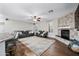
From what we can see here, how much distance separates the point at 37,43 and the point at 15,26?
523 millimetres

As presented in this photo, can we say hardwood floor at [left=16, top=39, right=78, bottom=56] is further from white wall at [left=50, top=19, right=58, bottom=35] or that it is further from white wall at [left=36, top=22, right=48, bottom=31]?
white wall at [left=36, top=22, right=48, bottom=31]

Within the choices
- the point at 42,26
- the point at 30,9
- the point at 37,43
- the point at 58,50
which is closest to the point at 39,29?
the point at 42,26

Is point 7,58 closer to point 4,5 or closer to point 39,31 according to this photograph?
point 39,31

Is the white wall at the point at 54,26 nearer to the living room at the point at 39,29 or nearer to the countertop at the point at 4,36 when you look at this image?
the living room at the point at 39,29

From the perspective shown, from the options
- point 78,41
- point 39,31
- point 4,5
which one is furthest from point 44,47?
point 4,5

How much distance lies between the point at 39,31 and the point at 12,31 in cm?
51

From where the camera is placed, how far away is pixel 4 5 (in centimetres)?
209

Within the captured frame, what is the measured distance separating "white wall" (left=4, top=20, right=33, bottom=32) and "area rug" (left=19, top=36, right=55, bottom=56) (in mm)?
216

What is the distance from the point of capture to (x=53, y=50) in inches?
85.4

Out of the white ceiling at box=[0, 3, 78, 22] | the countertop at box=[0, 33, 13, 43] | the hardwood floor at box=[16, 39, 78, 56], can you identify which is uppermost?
the white ceiling at box=[0, 3, 78, 22]

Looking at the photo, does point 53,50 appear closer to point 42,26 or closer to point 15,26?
point 42,26

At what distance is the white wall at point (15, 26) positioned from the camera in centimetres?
212

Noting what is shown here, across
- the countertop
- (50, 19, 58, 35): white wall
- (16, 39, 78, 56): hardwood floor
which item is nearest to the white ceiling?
(50, 19, 58, 35): white wall

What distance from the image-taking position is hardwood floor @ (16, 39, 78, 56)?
213 centimetres
